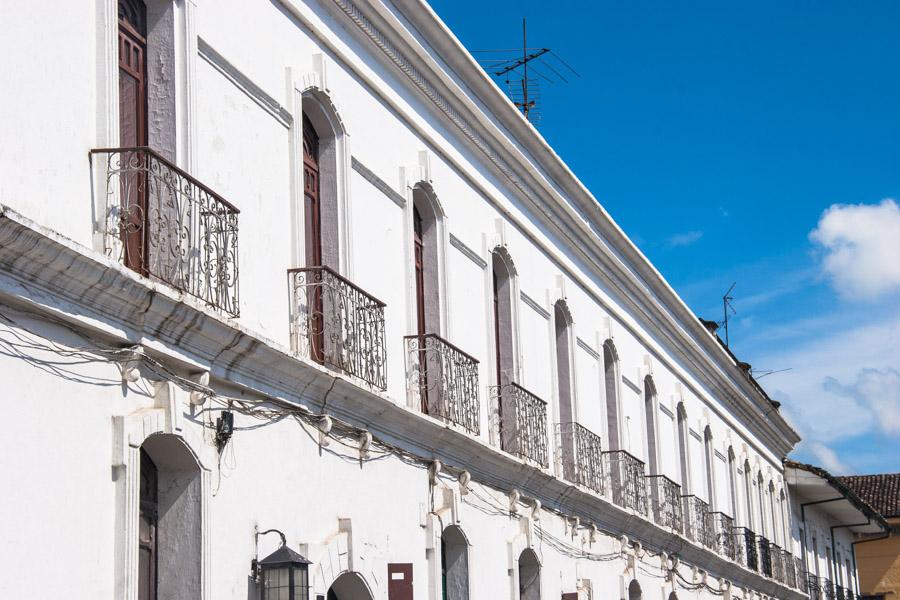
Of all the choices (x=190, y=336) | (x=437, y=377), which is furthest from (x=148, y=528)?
(x=437, y=377)

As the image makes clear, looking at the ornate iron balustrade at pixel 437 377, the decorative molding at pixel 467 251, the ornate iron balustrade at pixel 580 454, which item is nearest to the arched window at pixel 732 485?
the ornate iron balustrade at pixel 580 454

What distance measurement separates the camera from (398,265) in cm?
1448

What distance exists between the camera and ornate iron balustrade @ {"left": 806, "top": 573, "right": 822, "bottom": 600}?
36812 millimetres

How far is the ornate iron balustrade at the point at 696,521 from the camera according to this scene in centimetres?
2534

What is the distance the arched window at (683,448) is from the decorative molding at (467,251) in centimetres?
1042

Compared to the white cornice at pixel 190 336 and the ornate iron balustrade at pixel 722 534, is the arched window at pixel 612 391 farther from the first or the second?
the ornate iron balustrade at pixel 722 534

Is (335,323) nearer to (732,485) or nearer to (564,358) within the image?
(564,358)

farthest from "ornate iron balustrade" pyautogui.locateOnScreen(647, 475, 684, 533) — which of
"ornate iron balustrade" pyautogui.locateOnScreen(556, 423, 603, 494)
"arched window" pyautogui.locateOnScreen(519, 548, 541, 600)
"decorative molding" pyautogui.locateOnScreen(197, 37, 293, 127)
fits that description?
"decorative molding" pyautogui.locateOnScreen(197, 37, 293, 127)

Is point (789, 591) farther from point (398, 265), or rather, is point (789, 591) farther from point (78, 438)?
point (78, 438)

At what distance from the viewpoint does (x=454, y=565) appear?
15.2 metres

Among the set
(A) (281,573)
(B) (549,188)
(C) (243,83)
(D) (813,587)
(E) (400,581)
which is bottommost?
(A) (281,573)

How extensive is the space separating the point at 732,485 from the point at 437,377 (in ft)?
56.9

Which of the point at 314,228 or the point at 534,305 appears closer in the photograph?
the point at 314,228

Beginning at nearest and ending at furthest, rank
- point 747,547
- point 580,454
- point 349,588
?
1. point 349,588
2. point 580,454
3. point 747,547
